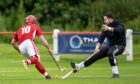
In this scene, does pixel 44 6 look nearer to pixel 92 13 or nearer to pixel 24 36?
pixel 92 13

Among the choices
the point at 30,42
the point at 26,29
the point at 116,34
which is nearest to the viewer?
the point at 30,42

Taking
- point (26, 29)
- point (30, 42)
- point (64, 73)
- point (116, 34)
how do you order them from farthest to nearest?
point (64, 73)
point (116, 34)
point (26, 29)
point (30, 42)

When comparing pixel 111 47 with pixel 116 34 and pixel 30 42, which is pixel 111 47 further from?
pixel 30 42

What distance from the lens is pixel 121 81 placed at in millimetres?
18000

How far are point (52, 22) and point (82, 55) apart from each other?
1720cm

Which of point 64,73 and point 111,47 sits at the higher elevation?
point 111,47

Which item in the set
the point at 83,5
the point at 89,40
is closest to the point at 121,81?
the point at 89,40

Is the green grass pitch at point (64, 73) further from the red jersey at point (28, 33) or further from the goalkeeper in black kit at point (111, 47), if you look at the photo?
the red jersey at point (28, 33)

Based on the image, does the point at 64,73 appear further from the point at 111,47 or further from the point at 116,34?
the point at 116,34

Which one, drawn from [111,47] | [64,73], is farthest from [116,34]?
[64,73]

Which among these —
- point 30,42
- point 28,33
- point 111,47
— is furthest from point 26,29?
point 111,47

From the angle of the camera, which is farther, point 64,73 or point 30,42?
point 64,73

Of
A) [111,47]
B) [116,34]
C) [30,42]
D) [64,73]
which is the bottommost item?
[64,73]

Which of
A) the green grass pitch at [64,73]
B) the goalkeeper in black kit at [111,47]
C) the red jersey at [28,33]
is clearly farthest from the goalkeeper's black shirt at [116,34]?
the red jersey at [28,33]
